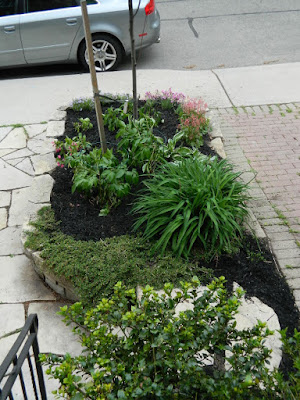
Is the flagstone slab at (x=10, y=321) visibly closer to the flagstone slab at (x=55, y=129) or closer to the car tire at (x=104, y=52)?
the flagstone slab at (x=55, y=129)

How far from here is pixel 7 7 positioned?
27.0 feet

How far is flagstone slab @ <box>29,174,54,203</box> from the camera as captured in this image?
190 inches

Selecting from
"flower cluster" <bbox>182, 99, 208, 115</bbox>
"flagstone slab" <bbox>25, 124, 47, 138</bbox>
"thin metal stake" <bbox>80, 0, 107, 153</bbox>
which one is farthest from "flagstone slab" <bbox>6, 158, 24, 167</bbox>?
"flower cluster" <bbox>182, 99, 208, 115</bbox>

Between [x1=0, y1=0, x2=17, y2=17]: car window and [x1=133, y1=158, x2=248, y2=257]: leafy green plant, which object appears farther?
[x1=0, y1=0, x2=17, y2=17]: car window

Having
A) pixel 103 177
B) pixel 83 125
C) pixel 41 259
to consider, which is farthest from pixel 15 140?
pixel 41 259

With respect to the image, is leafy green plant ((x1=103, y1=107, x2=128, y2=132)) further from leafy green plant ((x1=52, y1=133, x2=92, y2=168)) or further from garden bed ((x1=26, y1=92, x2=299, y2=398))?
garden bed ((x1=26, y1=92, x2=299, y2=398))

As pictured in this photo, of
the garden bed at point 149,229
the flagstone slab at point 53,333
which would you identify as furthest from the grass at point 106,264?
the flagstone slab at point 53,333

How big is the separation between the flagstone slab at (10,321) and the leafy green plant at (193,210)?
48.7 inches

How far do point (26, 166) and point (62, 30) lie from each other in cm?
349

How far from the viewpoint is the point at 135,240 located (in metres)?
4.20

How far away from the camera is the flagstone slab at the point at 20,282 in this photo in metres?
4.18

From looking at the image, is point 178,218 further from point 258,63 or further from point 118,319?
point 258,63

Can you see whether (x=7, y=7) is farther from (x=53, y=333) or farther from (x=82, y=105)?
(x=53, y=333)

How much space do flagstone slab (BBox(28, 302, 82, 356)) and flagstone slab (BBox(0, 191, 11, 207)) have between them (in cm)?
Answer: 148
